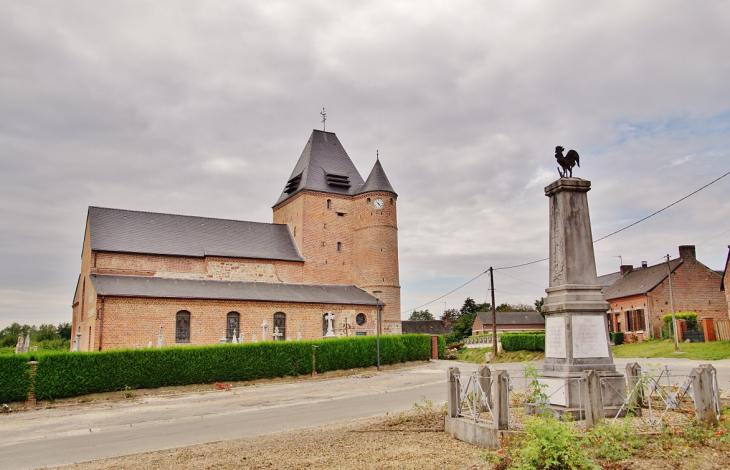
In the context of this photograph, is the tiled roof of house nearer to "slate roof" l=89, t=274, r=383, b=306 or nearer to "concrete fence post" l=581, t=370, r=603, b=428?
"slate roof" l=89, t=274, r=383, b=306

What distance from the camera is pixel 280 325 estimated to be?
32625 mm

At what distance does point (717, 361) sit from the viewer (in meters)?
22.8

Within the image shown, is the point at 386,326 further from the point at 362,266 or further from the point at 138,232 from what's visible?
the point at 138,232

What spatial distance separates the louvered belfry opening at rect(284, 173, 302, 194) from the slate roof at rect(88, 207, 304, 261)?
311cm

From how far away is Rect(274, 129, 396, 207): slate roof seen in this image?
39469 mm

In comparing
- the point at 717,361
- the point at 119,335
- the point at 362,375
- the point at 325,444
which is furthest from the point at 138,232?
the point at 717,361

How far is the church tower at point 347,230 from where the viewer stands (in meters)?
37.9

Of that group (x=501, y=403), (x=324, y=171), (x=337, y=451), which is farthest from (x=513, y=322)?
(x=337, y=451)

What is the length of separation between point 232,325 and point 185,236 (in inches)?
308

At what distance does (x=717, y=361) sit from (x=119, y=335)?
28.4 meters

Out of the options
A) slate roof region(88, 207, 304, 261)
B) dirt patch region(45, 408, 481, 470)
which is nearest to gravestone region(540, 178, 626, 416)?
dirt patch region(45, 408, 481, 470)

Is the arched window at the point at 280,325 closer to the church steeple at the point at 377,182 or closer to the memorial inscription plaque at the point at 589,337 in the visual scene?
the church steeple at the point at 377,182

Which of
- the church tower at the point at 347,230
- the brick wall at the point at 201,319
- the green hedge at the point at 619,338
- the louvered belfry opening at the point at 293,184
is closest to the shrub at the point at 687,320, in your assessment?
the green hedge at the point at 619,338

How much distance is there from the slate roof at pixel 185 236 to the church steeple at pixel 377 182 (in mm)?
6770
